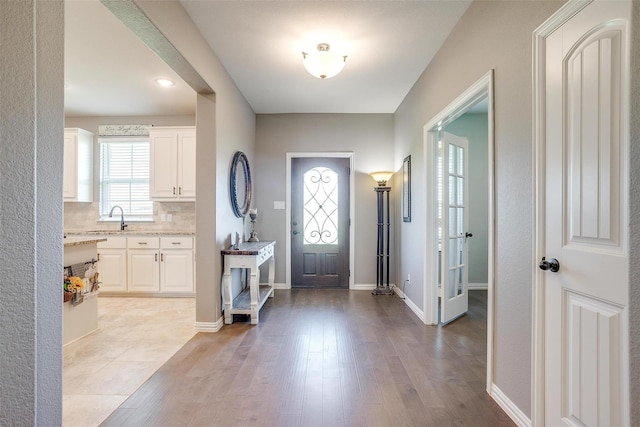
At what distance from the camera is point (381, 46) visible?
2.92m

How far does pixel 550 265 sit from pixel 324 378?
1.54 meters

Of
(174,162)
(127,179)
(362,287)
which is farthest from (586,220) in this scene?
(127,179)

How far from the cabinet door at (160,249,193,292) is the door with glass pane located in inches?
58.6

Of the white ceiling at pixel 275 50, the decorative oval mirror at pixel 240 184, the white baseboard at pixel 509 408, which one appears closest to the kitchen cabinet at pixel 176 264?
the decorative oval mirror at pixel 240 184

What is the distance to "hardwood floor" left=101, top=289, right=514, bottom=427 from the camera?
179cm

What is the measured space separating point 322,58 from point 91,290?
3.02 m

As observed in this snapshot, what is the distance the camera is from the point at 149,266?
14.2 ft

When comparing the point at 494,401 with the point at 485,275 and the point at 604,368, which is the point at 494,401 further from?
the point at 485,275

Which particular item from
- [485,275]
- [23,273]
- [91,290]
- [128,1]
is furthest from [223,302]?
[485,275]

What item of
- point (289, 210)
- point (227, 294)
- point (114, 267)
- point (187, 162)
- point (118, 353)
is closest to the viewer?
point (118, 353)

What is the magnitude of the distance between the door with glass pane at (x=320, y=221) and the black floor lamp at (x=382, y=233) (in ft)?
1.63

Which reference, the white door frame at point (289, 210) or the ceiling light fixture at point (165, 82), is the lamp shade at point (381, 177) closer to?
the white door frame at point (289, 210)

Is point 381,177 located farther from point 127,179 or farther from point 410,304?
point 127,179

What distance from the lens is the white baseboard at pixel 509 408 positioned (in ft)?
5.51
